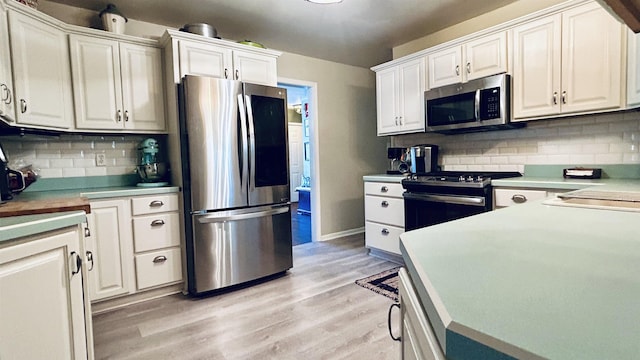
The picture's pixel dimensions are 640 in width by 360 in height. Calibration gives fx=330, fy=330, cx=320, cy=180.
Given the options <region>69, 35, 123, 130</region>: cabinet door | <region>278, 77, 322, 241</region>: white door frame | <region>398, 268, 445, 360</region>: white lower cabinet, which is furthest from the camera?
<region>278, 77, 322, 241</region>: white door frame

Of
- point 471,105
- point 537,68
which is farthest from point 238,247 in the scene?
point 537,68

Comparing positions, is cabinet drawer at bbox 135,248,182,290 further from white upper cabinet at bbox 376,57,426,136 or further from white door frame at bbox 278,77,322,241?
white upper cabinet at bbox 376,57,426,136

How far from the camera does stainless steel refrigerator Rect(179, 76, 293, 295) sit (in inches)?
99.7

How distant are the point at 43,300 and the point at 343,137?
149 inches

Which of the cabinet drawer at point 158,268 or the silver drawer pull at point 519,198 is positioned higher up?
the silver drawer pull at point 519,198

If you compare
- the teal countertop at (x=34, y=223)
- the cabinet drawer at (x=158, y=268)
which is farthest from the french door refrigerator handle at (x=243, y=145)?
the teal countertop at (x=34, y=223)

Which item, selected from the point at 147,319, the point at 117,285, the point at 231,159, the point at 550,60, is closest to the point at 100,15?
the point at 231,159

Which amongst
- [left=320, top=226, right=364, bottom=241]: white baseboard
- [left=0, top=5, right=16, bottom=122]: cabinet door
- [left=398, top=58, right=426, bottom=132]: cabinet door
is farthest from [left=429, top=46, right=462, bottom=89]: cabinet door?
[left=0, top=5, right=16, bottom=122]: cabinet door

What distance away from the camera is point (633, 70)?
2.04 meters

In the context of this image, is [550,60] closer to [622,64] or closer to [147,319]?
[622,64]

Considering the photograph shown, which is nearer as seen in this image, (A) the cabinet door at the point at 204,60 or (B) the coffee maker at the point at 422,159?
(A) the cabinet door at the point at 204,60

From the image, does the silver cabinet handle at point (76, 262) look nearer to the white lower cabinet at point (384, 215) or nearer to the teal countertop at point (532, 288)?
the teal countertop at point (532, 288)

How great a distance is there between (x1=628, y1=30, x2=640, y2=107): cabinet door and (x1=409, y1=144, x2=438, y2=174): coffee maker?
60.9 inches

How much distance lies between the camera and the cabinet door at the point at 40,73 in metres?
2.13
